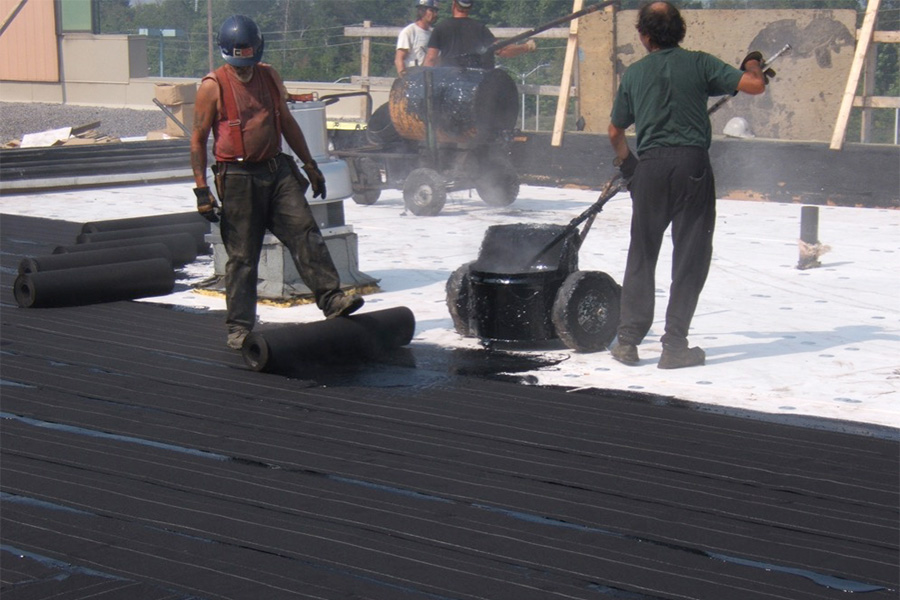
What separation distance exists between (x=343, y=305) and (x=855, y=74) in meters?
8.19

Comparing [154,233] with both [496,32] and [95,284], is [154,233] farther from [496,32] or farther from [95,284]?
[496,32]

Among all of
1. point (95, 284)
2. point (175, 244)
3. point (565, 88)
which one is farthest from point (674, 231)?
point (565, 88)

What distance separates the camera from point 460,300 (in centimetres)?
703

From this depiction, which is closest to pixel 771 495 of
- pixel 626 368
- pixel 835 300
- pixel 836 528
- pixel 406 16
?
pixel 836 528

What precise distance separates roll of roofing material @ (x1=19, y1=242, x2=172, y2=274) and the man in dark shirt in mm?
4946

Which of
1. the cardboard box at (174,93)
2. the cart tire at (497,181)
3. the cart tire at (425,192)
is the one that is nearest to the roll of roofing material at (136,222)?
the cart tire at (425,192)

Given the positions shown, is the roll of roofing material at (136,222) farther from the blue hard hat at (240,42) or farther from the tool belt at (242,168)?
the blue hard hat at (240,42)

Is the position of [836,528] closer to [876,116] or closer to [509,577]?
[509,577]

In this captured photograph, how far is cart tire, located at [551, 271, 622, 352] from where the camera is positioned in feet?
21.7

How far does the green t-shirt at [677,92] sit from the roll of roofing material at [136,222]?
5219mm

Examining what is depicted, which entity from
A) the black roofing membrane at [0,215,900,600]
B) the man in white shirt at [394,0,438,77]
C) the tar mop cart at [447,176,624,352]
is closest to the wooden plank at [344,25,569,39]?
the man in white shirt at [394,0,438,77]

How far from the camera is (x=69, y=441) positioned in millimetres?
5098

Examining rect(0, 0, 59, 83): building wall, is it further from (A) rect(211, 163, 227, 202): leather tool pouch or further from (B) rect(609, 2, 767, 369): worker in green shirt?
(B) rect(609, 2, 767, 369): worker in green shirt

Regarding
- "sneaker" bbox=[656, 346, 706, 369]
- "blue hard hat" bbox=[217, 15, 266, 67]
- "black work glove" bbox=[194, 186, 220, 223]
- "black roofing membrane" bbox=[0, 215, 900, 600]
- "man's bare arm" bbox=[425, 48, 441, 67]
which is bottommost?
"black roofing membrane" bbox=[0, 215, 900, 600]
